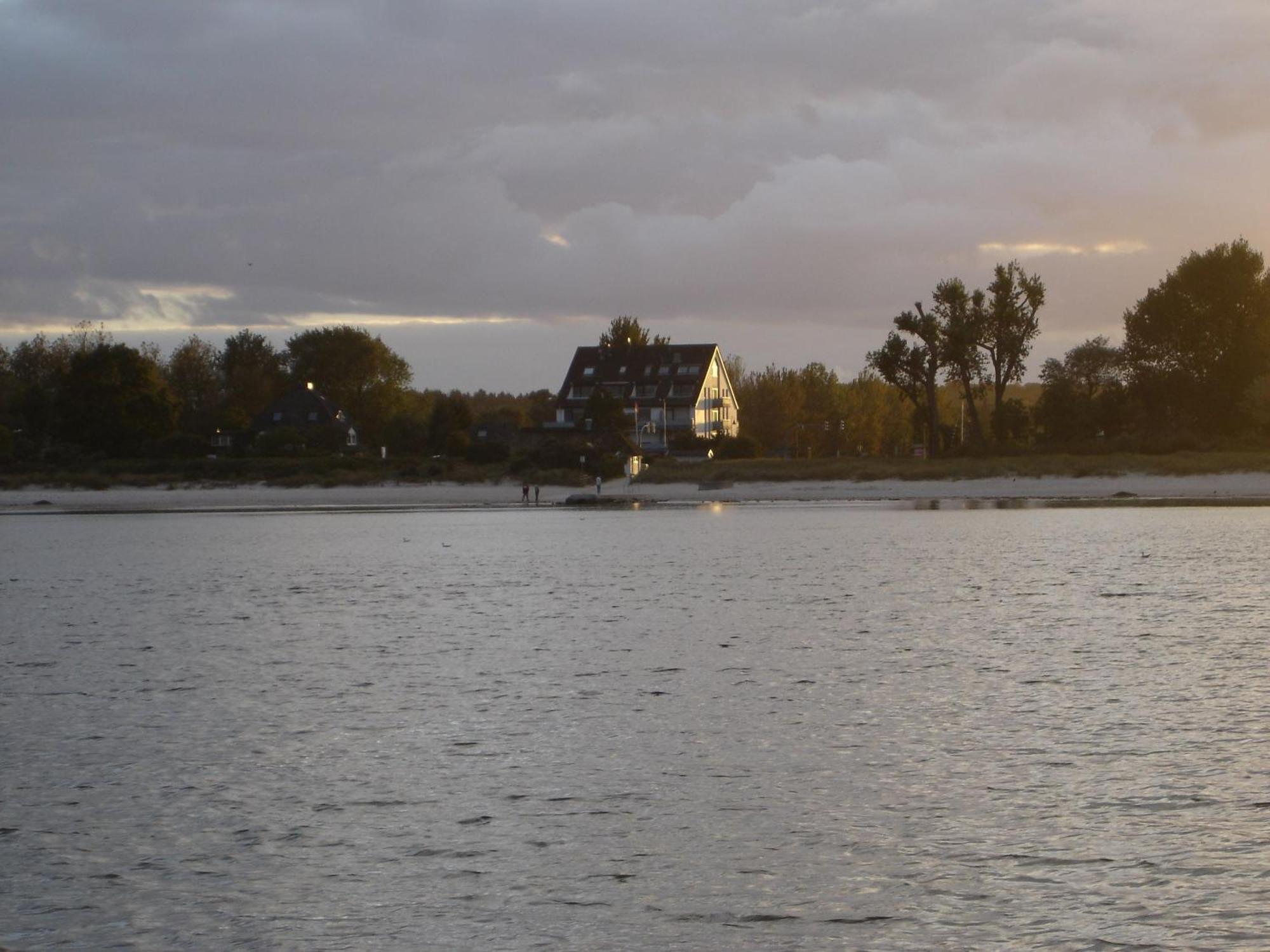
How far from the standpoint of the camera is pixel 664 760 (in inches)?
489

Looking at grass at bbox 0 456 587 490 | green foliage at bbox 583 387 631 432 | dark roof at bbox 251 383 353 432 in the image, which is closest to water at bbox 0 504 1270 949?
grass at bbox 0 456 587 490

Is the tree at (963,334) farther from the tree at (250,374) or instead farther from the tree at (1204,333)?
the tree at (250,374)

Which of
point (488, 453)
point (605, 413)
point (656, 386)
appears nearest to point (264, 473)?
point (488, 453)

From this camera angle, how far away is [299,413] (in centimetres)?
11919

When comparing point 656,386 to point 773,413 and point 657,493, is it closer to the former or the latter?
point 773,413

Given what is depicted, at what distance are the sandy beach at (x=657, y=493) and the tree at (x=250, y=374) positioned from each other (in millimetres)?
39477

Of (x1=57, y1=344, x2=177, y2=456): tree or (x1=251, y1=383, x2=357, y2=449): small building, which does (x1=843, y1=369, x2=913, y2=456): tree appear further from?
(x1=57, y1=344, x2=177, y2=456): tree

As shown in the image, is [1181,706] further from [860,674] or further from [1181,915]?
[1181,915]

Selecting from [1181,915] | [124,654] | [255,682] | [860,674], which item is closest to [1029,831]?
[1181,915]

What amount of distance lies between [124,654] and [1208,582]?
69.9 feet

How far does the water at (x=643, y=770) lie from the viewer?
8156 millimetres

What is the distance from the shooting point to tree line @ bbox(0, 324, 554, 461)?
10025cm

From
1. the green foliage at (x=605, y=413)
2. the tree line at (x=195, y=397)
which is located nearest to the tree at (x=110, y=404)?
the tree line at (x=195, y=397)

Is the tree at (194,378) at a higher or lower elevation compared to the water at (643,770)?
higher
